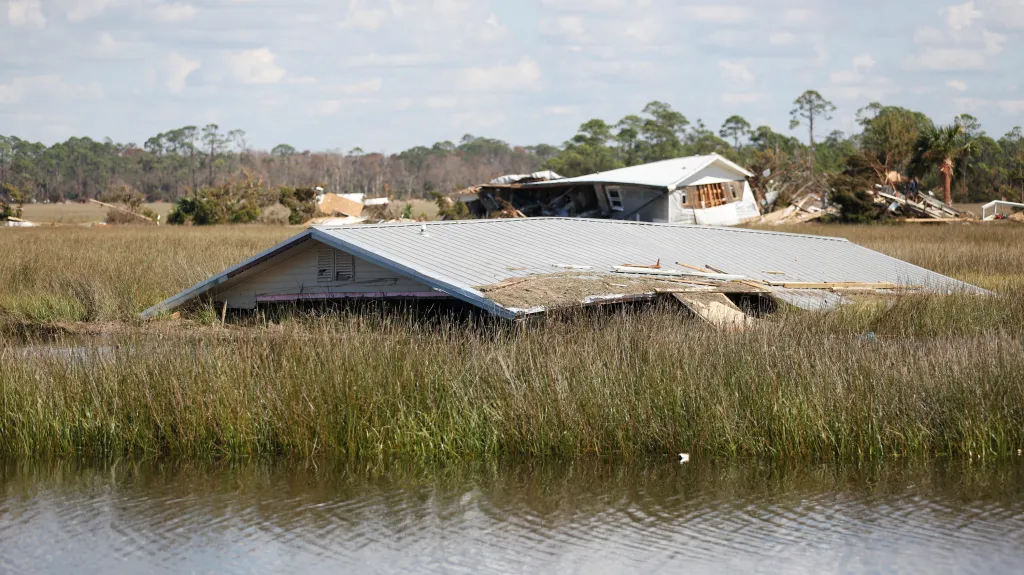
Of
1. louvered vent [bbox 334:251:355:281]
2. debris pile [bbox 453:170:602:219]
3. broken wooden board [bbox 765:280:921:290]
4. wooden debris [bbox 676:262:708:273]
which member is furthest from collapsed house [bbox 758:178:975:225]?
louvered vent [bbox 334:251:355:281]

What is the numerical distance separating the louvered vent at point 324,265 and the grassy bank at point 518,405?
18.1 ft

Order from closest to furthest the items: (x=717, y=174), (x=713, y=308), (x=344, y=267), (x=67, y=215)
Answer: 1. (x=713, y=308)
2. (x=344, y=267)
3. (x=717, y=174)
4. (x=67, y=215)

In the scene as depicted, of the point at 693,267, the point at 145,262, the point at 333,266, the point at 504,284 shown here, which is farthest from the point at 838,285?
the point at 145,262

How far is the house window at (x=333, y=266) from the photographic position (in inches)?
624

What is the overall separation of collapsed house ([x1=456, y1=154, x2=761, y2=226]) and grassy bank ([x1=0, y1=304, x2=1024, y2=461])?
3162cm

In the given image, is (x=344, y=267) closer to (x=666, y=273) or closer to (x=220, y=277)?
(x=220, y=277)

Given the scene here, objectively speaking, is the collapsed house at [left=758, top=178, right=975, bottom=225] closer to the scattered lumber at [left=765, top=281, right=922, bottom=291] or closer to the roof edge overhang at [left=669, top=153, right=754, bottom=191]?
the roof edge overhang at [left=669, top=153, right=754, bottom=191]

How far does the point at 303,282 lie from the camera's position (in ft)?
53.4

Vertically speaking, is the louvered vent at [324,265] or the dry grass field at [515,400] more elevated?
the louvered vent at [324,265]

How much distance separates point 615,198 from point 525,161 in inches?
4180

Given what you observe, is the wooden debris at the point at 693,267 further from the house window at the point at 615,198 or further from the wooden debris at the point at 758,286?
the house window at the point at 615,198

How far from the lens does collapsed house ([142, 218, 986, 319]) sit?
14.2 metres

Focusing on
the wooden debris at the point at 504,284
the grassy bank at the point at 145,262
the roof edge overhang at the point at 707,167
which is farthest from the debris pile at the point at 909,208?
the wooden debris at the point at 504,284

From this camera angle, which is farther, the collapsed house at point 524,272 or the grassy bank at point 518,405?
the collapsed house at point 524,272
